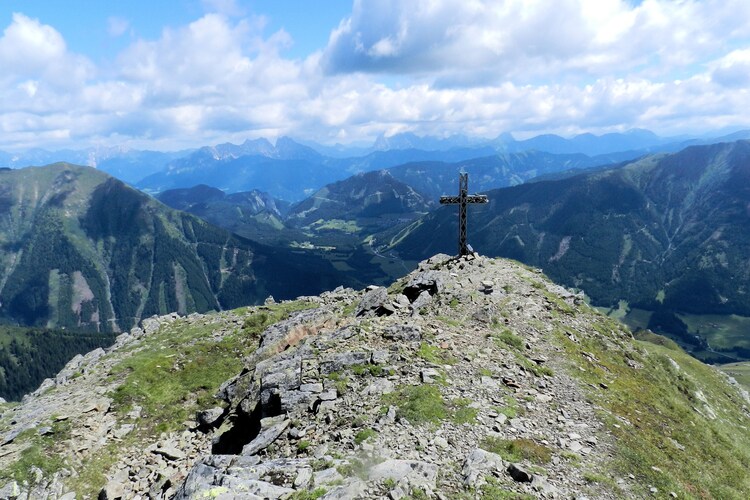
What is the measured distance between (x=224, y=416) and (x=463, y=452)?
19.4 meters

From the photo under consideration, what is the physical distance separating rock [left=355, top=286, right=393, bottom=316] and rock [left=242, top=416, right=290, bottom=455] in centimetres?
1539

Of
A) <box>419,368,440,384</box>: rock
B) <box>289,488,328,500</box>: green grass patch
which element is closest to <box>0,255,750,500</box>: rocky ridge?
<box>289,488,328,500</box>: green grass patch

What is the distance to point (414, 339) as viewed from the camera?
26984 millimetres

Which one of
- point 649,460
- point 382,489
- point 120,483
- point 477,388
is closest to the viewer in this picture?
point 382,489

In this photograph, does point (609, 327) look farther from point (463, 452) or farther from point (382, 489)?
point (382, 489)

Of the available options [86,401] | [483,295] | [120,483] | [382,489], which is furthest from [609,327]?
[86,401]

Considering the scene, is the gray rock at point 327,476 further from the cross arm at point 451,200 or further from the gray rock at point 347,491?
the cross arm at point 451,200

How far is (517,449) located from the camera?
58.9 ft

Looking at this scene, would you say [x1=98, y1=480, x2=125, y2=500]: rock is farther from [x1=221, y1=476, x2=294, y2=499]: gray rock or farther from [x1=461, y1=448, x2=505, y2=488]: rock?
[x1=461, y1=448, x2=505, y2=488]: rock

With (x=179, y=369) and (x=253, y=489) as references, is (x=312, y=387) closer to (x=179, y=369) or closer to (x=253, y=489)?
(x=253, y=489)

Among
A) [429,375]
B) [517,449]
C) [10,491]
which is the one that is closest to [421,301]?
[429,375]

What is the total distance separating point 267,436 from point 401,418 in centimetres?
654

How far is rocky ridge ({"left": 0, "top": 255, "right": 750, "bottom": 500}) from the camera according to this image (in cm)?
1614

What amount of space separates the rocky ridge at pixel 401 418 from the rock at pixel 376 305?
205 mm
